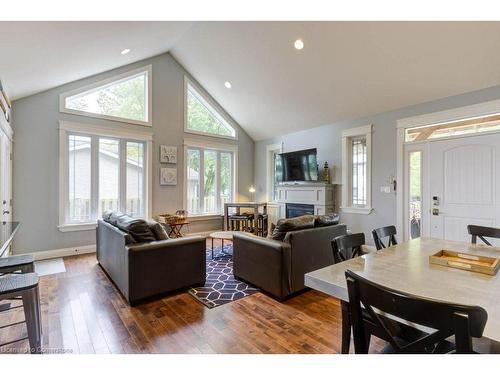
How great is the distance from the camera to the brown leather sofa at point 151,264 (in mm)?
2697

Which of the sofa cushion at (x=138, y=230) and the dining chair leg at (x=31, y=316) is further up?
the sofa cushion at (x=138, y=230)

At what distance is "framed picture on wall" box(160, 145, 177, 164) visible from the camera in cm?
577

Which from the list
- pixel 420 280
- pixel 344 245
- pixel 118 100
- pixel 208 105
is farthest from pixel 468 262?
pixel 208 105

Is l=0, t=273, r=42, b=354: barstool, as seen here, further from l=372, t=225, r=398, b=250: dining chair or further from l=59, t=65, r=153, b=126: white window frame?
l=59, t=65, r=153, b=126: white window frame

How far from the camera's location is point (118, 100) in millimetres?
5309

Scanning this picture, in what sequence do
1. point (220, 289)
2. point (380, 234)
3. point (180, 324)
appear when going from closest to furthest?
point (380, 234)
point (180, 324)
point (220, 289)

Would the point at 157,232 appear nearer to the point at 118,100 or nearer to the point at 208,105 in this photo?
the point at 118,100

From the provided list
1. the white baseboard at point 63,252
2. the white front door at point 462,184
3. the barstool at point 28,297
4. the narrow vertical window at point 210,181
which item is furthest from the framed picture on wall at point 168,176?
the white front door at point 462,184

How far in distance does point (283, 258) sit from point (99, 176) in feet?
13.5

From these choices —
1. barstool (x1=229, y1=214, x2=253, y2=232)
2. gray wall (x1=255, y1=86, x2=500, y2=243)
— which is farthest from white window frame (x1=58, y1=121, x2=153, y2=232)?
gray wall (x1=255, y1=86, x2=500, y2=243)

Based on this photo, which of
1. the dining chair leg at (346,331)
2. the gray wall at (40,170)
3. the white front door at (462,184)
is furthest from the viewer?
the gray wall at (40,170)

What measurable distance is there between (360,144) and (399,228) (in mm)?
1778

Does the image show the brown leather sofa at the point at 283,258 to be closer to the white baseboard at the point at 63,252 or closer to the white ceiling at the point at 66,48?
the white ceiling at the point at 66,48

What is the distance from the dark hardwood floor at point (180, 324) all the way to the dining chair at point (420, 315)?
105 cm
